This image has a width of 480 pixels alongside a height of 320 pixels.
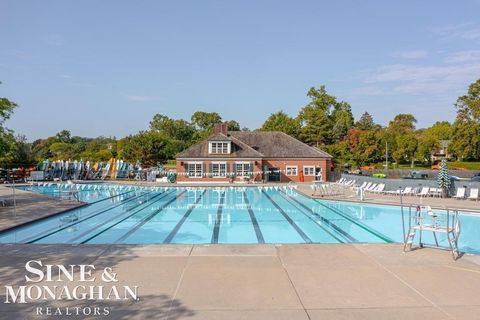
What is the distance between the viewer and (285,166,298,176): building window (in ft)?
121

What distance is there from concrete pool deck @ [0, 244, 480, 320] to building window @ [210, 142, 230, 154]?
2782 centimetres

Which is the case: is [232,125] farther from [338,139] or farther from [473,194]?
[473,194]

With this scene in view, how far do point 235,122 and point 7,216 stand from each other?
7186 cm

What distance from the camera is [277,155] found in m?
37.1

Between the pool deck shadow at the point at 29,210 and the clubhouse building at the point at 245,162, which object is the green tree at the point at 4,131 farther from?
the clubhouse building at the point at 245,162

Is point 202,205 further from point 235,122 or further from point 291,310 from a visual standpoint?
point 235,122

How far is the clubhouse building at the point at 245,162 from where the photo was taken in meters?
35.7

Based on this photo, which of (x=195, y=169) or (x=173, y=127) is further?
(x=173, y=127)

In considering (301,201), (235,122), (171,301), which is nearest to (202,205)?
(301,201)

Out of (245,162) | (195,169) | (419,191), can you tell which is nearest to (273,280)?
(419,191)

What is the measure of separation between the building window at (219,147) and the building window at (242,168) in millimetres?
1897

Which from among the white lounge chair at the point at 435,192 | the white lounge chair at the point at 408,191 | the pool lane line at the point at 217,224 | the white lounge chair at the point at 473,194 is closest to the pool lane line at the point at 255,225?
the pool lane line at the point at 217,224

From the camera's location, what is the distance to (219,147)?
36281mm
